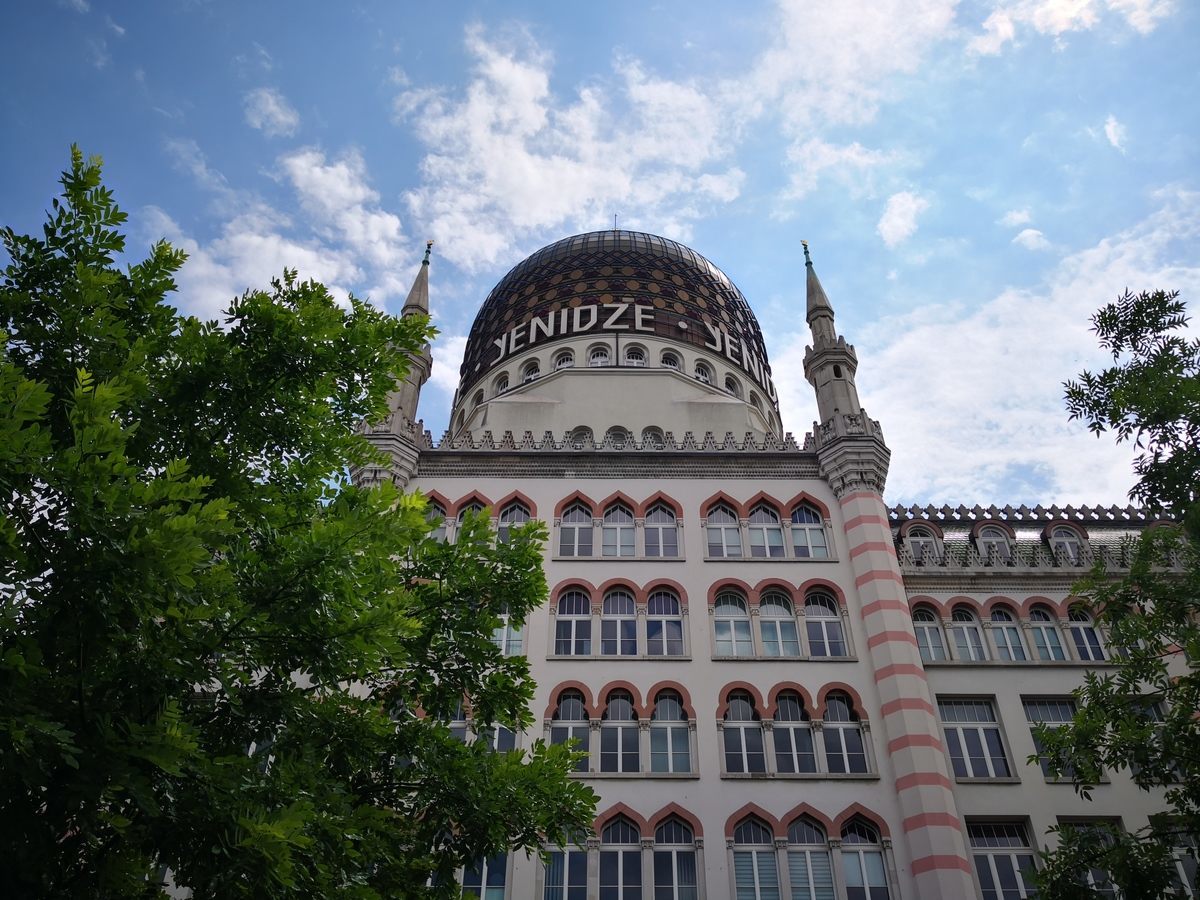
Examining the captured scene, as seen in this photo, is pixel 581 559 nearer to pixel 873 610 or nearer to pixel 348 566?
pixel 873 610

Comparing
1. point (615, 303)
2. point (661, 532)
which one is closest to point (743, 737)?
point (661, 532)

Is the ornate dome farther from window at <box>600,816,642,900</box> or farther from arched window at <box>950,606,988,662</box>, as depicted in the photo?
window at <box>600,816,642,900</box>

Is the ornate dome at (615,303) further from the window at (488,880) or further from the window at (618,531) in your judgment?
the window at (488,880)

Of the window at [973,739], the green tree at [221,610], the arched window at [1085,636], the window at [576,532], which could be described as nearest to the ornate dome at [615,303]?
the window at [576,532]

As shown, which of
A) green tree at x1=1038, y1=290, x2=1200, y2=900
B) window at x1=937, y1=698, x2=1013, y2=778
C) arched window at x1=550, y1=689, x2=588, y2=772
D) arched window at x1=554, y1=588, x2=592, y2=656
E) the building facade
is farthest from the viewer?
arched window at x1=554, y1=588, x2=592, y2=656

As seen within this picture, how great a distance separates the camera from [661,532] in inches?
1083

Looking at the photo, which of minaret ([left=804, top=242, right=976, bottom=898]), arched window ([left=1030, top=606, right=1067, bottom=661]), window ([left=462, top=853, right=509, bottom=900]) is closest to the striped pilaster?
minaret ([left=804, top=242, right=976, bottom=898])

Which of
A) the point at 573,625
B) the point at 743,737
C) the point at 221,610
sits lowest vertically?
the point at 221,610

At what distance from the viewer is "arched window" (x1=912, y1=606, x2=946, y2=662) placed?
26.5 metres

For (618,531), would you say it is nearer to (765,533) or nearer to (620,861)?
(765,533)

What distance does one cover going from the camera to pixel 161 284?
12.3m

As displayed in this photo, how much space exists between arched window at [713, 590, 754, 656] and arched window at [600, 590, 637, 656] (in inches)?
89.7

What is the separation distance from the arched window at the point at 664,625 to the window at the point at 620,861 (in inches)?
183

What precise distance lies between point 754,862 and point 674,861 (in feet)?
6.03
